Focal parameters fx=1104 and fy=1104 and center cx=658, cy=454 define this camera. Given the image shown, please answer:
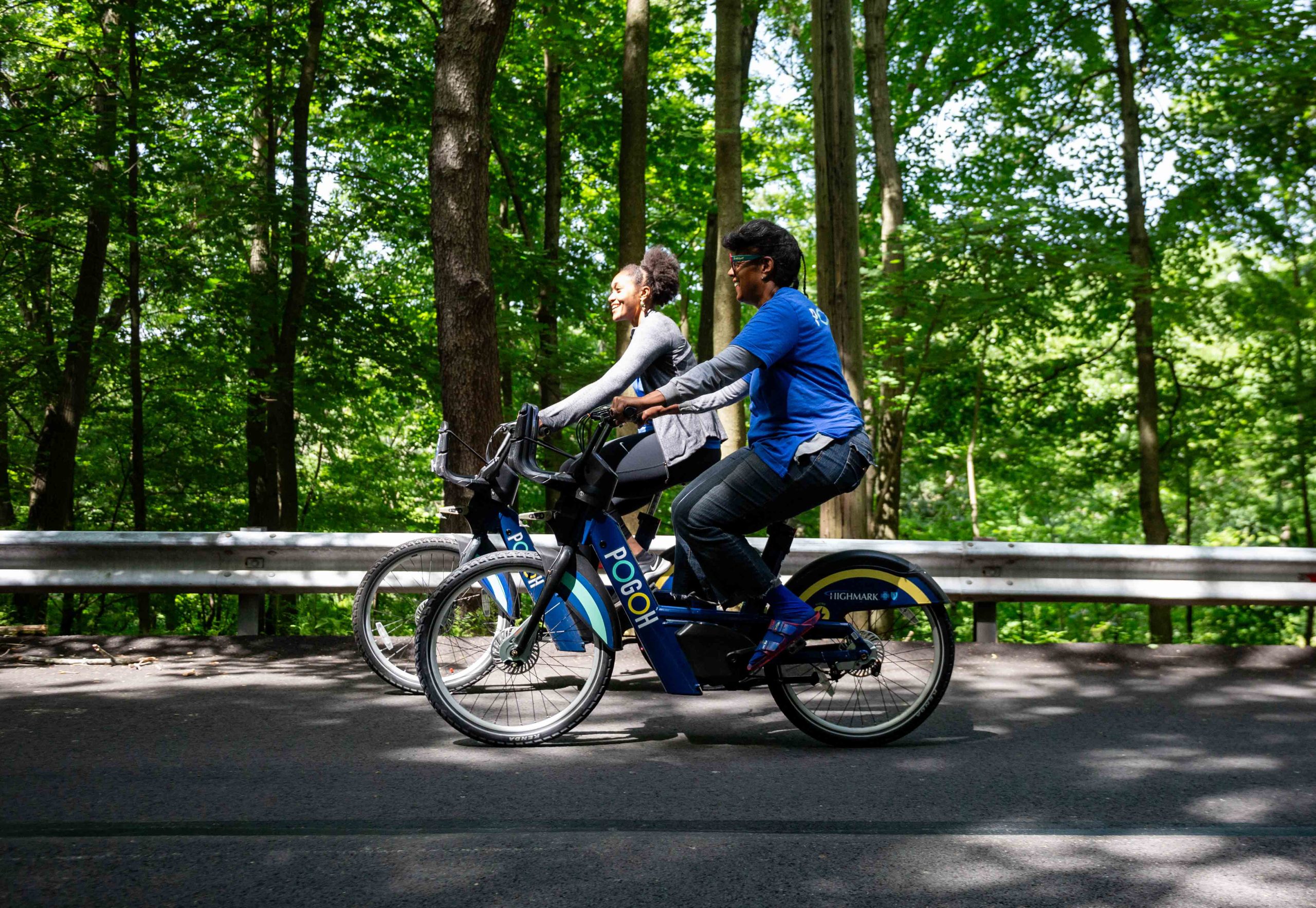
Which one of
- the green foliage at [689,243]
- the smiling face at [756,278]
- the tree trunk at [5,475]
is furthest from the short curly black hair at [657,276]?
the tree trunk at [5,475]

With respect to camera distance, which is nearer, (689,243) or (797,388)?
(797,388)

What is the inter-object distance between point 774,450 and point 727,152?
675cm

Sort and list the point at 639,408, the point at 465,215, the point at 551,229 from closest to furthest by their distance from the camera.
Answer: the point at 639,408 → the point at 465,215 → the point at 551,229

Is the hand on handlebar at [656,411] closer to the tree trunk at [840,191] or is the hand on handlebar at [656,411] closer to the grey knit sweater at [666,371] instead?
the grey knit sweater at [666,371]

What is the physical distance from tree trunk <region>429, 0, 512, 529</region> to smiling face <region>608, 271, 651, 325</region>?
2456 millimetres

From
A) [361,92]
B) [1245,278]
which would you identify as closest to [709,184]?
[361,92]

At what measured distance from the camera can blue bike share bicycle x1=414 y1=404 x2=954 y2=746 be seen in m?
4.54

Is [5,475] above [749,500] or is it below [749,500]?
above

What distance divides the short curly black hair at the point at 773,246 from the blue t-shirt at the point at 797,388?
101 millimetres

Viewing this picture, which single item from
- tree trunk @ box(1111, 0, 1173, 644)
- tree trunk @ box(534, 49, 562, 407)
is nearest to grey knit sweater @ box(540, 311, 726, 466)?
tree trunk @ box(534, 49, 562, 407)

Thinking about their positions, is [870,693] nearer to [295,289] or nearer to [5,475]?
[295,289]

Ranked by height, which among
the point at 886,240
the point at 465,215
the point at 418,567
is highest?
the point at 886,240

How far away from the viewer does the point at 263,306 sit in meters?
15.2

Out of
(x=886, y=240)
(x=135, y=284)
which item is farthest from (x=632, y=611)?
(x=135, y=284)
